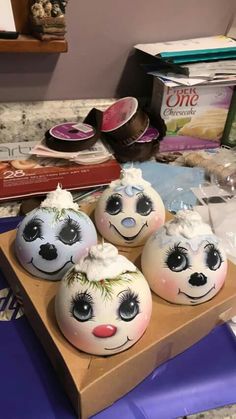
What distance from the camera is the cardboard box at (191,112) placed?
83 cm

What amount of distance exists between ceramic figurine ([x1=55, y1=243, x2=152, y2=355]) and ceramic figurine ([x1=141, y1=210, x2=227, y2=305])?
0.18ft

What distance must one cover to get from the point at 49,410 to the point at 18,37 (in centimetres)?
61

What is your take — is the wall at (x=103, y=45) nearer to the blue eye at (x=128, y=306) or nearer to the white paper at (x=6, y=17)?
the white paper at (x=6, y=17)

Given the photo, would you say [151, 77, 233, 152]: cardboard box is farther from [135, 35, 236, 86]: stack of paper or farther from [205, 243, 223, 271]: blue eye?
[205, 243, 223, 271]: blue eye

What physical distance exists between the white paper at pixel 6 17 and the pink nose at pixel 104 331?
569mm

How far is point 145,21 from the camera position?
2.79 feet

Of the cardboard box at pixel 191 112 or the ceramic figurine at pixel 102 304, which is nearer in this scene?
the ceramic figurine at pixel 102 304

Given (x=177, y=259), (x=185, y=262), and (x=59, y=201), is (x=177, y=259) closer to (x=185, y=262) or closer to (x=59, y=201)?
(x=185, y=262)

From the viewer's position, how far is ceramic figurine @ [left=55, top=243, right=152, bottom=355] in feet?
1.38

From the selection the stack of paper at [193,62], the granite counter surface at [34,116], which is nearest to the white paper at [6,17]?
the granite counter surface at [34,116]

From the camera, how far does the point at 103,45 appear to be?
0.85 m

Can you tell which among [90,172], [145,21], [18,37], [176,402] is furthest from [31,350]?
[145,21]

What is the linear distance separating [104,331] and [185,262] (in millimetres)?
128

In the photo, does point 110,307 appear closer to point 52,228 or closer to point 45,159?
point 52,228
